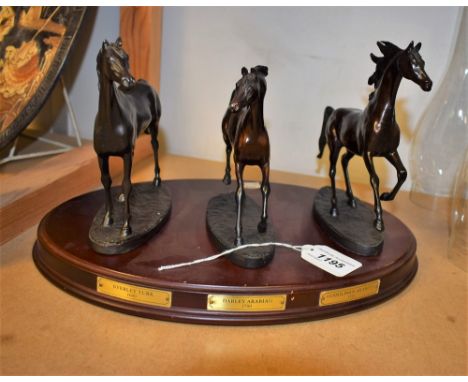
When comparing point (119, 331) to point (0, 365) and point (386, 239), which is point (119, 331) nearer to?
point (0, 365)

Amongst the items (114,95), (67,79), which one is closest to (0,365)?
(114,95)

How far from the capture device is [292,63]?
143 cm

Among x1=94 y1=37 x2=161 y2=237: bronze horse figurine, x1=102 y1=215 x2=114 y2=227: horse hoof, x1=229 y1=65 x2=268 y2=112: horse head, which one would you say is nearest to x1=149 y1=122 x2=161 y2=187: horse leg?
x1=94 y1=37 x2=161 y2=237: bronze horse figurine

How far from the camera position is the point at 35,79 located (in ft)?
3.91

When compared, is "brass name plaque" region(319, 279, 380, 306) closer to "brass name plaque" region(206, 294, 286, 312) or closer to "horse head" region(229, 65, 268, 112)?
"brass name plaque" region(206, 294, 286, 312)

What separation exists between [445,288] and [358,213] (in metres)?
0.23

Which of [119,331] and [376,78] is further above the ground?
[376,78]

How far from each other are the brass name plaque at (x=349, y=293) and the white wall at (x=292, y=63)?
0.66 metres

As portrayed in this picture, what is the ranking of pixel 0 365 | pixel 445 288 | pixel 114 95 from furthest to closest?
1. pixel 445 288
2. pixel 114 95
3. pixel 0 365

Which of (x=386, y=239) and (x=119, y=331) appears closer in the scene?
(x=119, y=331)

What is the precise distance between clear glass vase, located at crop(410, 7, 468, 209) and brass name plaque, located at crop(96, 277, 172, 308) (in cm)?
86

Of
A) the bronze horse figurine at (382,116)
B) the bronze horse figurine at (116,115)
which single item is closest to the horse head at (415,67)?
the bronze horse figurine at (382,116)

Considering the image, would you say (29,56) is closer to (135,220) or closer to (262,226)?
(135,220)

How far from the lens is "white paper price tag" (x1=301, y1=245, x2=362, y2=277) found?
2.79 feet
